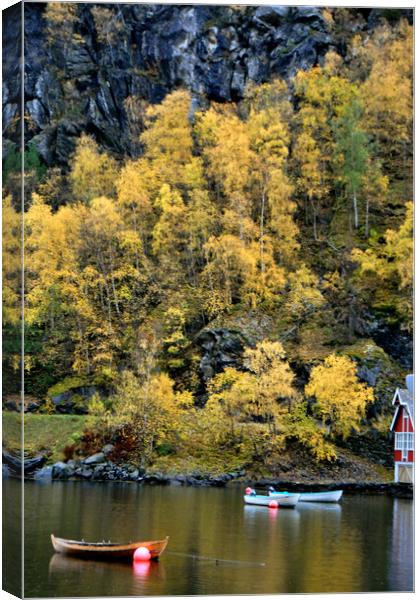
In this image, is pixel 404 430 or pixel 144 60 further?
pixel 144 60

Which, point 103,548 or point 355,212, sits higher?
point 355,212

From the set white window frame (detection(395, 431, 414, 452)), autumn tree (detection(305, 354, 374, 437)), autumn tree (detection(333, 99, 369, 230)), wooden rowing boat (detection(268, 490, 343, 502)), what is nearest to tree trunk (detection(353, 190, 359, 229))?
autumn tree (detection(333, 99, 369, 230))

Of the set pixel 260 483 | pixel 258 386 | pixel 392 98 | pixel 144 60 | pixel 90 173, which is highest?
pixel 144 60

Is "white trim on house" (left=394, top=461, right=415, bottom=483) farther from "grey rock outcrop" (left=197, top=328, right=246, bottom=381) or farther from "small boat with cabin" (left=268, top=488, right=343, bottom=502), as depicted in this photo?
"grey rock outcrop" (left=197, top=328, right=246, bottom=381)

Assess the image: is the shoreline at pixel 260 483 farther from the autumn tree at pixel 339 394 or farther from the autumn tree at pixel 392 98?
the autumn tree at pixel 392 98

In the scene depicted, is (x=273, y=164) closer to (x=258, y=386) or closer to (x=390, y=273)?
(x=390, y=273)

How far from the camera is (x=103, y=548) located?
20672 millimetres

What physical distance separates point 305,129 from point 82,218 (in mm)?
4752

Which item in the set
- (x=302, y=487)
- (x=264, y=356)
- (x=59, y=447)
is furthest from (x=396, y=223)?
(x=59, y=447)

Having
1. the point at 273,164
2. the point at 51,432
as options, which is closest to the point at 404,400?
the point at 273,164

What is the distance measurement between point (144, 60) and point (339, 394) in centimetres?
→ 736

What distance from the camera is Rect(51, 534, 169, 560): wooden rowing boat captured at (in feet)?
67.5

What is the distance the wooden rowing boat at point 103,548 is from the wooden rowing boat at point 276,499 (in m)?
2.94

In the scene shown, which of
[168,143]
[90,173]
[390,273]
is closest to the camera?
[390,273]
